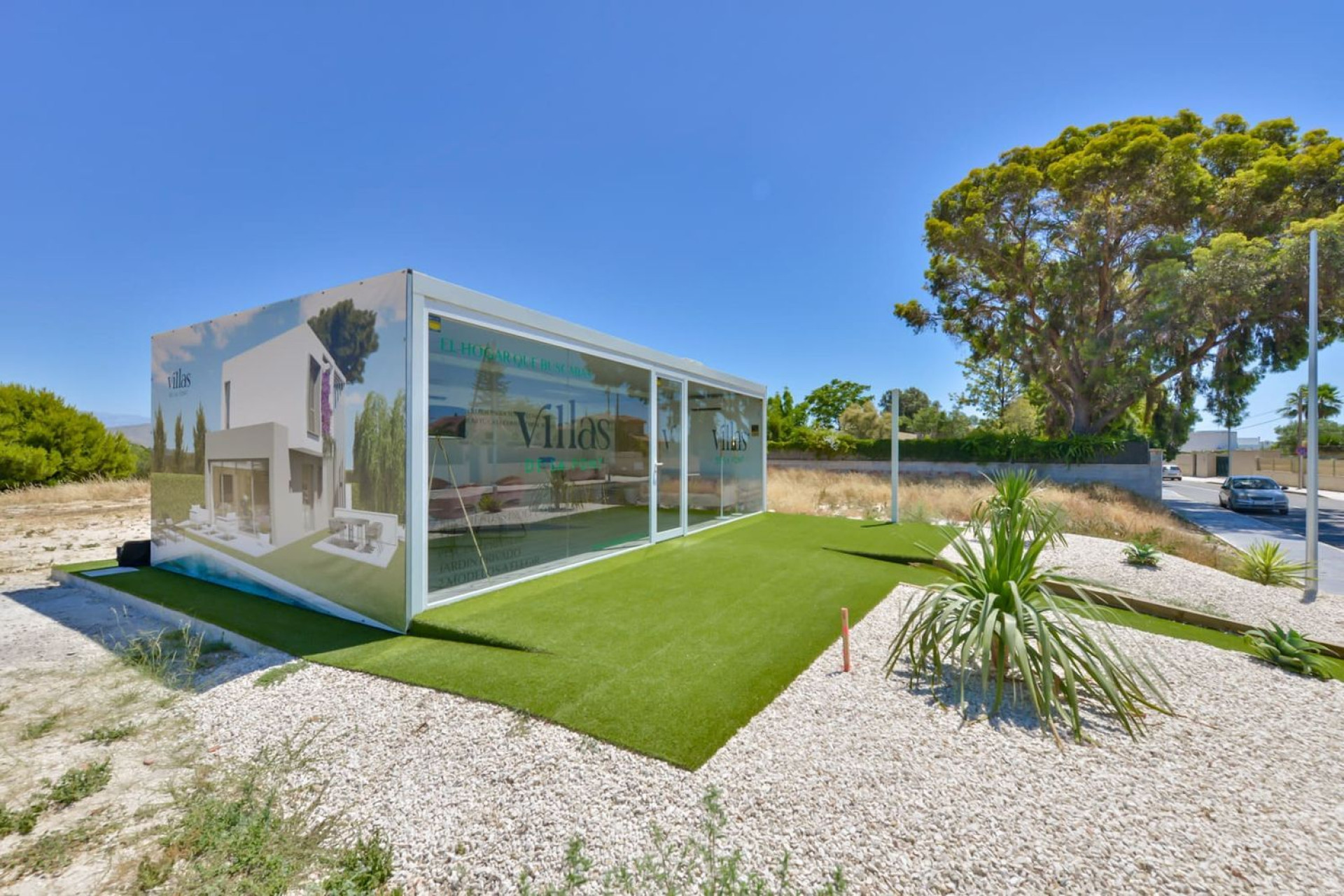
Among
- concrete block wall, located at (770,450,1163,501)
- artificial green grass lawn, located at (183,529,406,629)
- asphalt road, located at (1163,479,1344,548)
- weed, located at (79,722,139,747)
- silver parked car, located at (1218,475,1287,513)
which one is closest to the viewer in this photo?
weed, located at (79,722,139,747)

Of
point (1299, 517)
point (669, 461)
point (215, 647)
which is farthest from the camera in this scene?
point (1299, 517)

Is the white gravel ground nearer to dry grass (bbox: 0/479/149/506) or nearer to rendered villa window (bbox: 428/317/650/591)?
rendered villa window (bbox: 428/317/650/591)

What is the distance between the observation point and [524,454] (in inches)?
227

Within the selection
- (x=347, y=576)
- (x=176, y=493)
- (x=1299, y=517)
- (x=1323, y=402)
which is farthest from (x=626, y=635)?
(x=1323, y=402)

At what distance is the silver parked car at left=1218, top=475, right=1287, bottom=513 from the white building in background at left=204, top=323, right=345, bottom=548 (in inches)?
986

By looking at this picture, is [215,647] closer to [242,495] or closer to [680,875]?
[242,495]

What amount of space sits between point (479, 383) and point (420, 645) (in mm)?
2522

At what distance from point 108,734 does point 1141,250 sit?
24.6 metres

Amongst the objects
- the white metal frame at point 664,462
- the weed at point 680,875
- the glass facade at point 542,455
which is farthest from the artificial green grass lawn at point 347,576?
the white metal frame at point 664,462

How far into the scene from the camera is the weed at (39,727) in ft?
10.2

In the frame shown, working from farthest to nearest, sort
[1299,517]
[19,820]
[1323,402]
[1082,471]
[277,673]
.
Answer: [1323,402] → [1082,471] → [1299,517] → [277,673] → [19,820]

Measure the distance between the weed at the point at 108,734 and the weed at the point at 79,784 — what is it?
31 centimetres

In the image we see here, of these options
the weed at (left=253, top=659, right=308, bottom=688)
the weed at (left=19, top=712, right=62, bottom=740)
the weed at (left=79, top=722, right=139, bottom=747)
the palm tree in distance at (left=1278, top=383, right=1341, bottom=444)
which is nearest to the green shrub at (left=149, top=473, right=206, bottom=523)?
the weed at (left=19, top=712, right=62, bottom=740)

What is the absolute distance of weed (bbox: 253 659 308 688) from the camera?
371 centimetres
